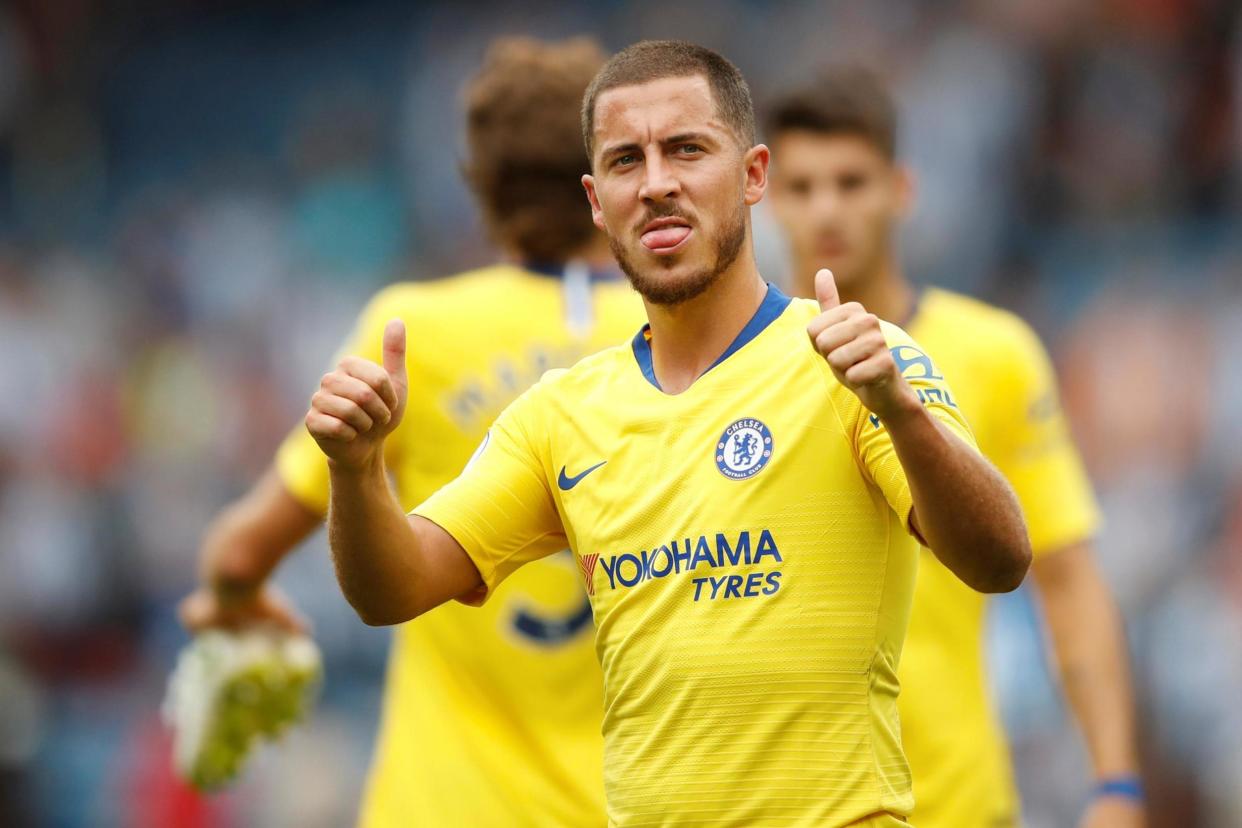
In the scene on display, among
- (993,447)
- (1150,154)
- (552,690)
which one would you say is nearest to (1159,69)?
(1150,154)

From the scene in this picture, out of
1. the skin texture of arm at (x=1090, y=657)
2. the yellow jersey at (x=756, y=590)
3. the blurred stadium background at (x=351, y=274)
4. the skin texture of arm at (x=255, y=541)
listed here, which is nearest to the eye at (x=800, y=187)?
the skin texture of arm at (x=1090, y=657)

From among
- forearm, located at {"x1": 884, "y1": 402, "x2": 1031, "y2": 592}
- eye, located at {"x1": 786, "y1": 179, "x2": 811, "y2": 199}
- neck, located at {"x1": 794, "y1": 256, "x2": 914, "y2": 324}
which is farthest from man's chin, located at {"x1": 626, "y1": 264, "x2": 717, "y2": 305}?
eye, located at {"x1": 786, "y1": 179, "x2": 811, "y2": 199}

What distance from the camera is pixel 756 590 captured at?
3.45 meters

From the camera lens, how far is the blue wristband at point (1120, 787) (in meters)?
5.23

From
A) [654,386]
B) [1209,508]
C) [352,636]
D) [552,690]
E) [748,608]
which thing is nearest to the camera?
[748,608]

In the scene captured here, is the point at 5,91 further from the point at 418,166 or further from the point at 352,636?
the point at 352,636

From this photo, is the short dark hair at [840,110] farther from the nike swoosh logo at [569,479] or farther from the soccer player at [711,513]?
the nike swoosh logo at [569,479]

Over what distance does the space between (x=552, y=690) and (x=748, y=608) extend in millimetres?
1785

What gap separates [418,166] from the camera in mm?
16000

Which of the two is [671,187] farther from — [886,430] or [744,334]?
[886,430]

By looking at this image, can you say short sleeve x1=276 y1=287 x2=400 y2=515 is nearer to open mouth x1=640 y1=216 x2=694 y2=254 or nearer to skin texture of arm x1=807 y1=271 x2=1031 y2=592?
open mouth x1=640 y1=216 x2=694 y2=254

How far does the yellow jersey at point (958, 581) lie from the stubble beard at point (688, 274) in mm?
1871

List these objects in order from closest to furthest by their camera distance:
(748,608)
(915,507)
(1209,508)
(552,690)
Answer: (915,507)
(748,608)
(552,690)
(1209,508)

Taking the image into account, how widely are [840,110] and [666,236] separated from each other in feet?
8.14
